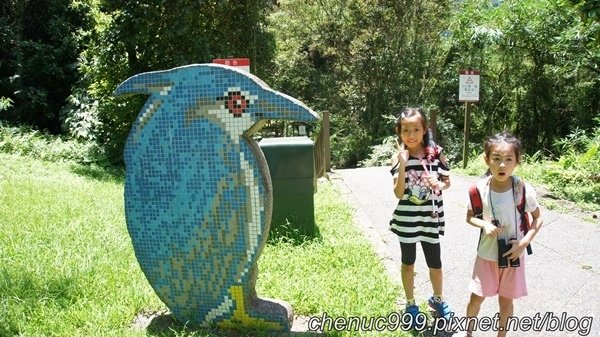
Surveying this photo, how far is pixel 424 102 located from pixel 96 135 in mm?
8895

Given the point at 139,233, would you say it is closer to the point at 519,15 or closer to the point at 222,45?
the point at 222,45

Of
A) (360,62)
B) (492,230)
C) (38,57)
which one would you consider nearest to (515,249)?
(492,230)

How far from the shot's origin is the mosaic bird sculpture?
2.80 meters

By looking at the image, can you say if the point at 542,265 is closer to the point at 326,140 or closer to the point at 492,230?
the point at 492,230

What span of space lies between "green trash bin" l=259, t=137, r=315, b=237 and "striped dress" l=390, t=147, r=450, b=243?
171cm

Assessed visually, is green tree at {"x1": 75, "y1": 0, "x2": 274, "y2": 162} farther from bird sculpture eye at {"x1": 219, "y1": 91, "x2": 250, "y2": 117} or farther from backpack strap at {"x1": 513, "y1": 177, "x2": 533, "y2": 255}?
backpack strap at {"x1": 513, "y1": 177, "x2": 533, "y2": 255}

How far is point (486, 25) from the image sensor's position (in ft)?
39.7

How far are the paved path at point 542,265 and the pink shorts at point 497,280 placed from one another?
19.9 inches

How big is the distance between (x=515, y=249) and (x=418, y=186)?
63cm

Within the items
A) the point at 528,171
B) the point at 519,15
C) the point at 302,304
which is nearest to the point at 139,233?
the point at 302,304

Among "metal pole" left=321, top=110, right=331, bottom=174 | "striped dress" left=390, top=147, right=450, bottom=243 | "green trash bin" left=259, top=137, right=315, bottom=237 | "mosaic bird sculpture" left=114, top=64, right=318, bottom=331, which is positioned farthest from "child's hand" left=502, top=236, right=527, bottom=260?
"metal pole" left=321, top=110, right=331, bottom=174

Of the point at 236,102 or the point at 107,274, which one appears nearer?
the point at 236,102

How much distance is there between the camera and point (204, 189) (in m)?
2.89

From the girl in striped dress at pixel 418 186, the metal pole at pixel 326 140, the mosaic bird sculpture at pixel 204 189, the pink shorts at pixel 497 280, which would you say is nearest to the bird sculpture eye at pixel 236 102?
the mosaic bird sculpture at pixel 204 189
